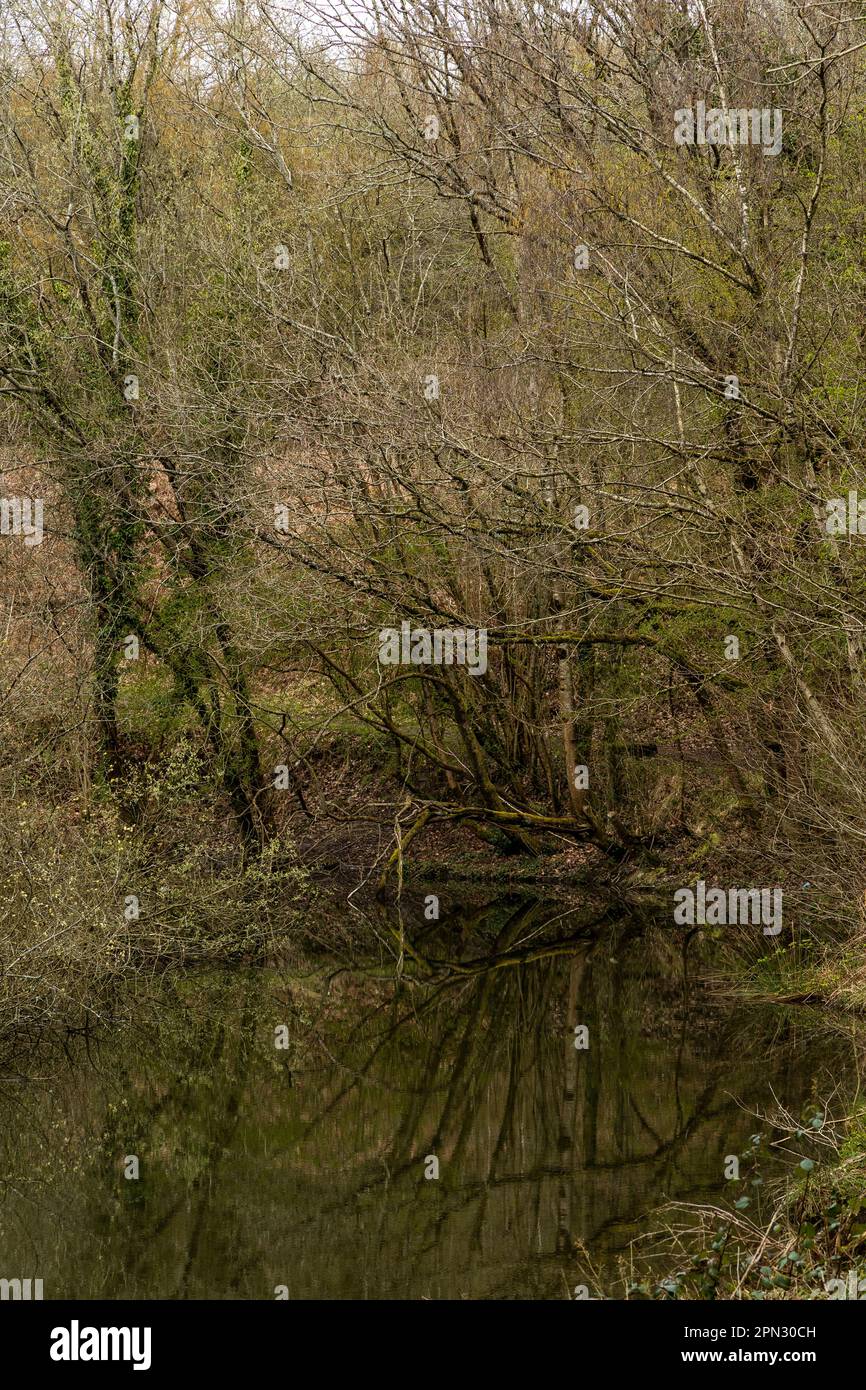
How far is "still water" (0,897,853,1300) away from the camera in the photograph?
8.73m

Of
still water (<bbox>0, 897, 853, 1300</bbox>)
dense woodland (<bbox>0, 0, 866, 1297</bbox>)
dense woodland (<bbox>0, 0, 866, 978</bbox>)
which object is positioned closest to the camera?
still water (<bbox>0, 897, 853, 1300</bbox>)

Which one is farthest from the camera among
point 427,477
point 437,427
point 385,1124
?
point 427,477

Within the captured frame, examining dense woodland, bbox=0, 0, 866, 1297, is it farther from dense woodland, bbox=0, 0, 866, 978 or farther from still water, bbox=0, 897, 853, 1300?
still water, bbox=0, 897, 853, 1300

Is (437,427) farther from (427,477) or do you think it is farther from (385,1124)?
(385,1124)

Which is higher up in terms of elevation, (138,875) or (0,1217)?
(138,875)

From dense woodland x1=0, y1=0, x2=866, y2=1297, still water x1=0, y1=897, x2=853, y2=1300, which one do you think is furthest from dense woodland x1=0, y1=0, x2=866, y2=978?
still water x1=0, y1=897, x2=853, y2=1300

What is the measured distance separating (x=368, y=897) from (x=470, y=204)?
8.31 m

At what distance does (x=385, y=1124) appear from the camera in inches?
447

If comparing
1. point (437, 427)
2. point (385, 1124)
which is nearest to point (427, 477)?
point (437, 427)

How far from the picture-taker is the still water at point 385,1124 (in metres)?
8.73

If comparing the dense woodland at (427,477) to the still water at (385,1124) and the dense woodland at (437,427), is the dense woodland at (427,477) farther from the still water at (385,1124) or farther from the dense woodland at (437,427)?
the still water at (385,1124)

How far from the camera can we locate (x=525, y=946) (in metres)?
17.4
